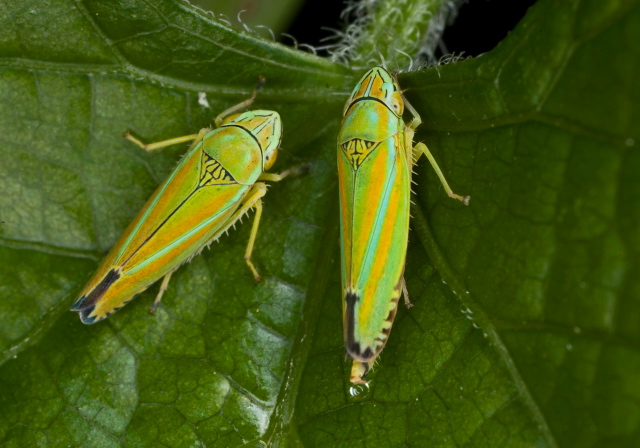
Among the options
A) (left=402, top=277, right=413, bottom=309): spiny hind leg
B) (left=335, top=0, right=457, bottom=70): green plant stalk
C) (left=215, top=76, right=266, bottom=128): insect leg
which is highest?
(left=335, top=0, right=457, bottom=70): green plant stalk

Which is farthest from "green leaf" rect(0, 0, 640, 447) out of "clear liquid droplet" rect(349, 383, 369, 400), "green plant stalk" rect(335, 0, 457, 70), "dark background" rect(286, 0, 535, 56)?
"dark background" rect(286, 0, 535, 56)

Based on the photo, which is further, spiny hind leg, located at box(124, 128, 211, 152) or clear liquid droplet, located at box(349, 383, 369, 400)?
spiny hind leg, located at box(124, 128, 211, 152)

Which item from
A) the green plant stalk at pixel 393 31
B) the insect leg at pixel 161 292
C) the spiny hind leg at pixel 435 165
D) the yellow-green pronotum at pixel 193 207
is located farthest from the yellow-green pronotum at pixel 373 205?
the insect leg at pixel 161 292

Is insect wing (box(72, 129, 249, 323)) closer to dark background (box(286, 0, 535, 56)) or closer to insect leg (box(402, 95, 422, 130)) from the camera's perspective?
dark background (box(286, 0, 535, 56))

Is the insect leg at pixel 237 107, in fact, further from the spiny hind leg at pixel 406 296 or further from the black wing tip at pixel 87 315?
the spiny hind leg at pixel 406 296

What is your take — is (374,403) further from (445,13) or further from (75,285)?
(445,13)

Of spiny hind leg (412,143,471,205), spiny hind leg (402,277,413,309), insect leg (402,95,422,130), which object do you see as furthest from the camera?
insect leg (402,95,422,130)

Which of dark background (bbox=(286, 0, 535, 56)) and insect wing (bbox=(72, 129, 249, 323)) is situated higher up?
dark background (bbox=(286, 0, 535, 56))

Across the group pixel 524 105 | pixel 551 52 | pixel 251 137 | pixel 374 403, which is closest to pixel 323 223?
pixel 251 137

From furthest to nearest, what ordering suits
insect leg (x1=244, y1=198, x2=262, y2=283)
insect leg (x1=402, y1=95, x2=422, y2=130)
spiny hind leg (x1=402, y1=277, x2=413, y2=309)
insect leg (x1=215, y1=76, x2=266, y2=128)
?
1. insect leg (x1=215, y1=76, x2=266, y2=128)
2. insect leg (x1=244, y1=198, x2=262, y2=283)
3. insect leg (x1=402, y1=95, x2=422, y2=130)
4. spiny hind leg (x1=402, y1=277, x2=413, y2=309)
